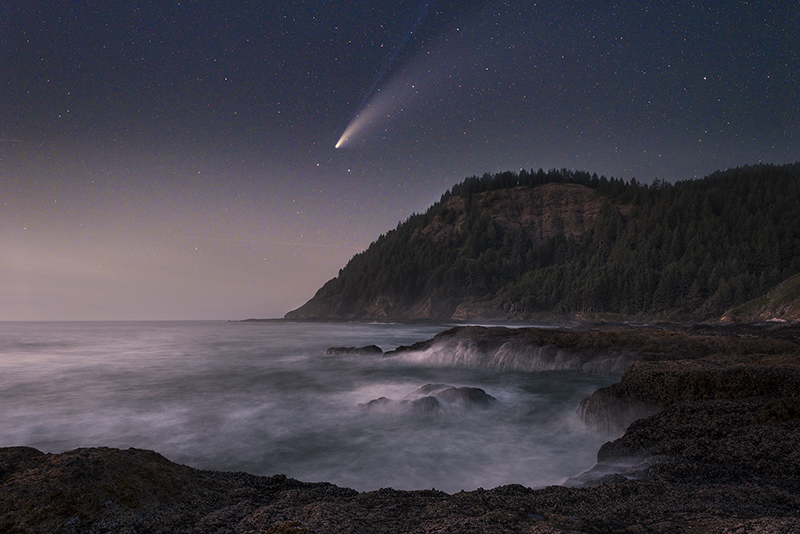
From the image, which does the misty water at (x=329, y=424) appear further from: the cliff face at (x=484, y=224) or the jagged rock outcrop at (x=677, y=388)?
the cliff face at (x=484, y=224)

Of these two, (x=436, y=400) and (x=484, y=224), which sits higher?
(x=484, y=224)

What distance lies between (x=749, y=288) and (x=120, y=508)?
83872 mm

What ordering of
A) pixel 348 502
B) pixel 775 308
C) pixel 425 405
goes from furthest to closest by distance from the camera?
pixel 775 308 → pixel 425 405 → pixel 348 502

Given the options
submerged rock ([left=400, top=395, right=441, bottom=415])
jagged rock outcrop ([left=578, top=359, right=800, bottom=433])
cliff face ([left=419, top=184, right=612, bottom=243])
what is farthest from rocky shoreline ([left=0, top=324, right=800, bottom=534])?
cliff face ([left=419, top=184, right=612, bottom=243])

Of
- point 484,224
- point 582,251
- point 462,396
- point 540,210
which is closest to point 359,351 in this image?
point 462,396

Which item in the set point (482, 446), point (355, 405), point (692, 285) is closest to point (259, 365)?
point (355, 405)

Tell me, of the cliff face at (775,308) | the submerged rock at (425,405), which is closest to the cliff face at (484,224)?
the cliff face at (775,308)

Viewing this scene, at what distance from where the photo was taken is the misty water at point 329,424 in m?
7.95

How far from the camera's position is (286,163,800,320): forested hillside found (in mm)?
71500

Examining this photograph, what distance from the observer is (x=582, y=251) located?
101 meters

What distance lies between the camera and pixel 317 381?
58.3 ft

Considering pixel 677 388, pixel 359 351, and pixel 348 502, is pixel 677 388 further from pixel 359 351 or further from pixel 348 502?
pixel 359 351

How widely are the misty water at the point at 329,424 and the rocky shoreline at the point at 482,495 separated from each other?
10.00 ft

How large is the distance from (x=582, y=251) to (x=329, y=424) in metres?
104
